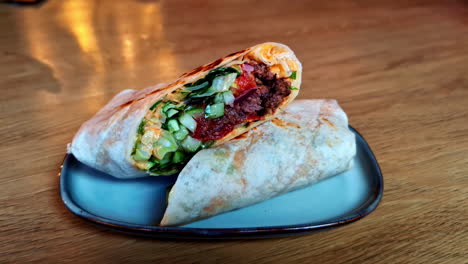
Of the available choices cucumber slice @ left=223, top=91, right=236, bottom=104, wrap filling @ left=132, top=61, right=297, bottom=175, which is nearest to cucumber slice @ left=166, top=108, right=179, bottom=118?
wrap filling @ left=132, top=61, right=297, bottom=175

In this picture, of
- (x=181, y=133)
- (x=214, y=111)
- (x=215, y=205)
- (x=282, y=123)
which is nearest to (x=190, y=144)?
(x=181, y=133)

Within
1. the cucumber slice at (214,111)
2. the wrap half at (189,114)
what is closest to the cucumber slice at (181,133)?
the wrap half at (189,114)

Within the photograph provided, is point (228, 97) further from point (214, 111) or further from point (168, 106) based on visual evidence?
point (168, 106)

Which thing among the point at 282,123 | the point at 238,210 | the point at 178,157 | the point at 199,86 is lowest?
the point at 238,210

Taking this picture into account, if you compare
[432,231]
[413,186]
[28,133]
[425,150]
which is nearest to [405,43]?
[425,150]

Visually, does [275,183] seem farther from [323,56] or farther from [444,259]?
[323,56]
